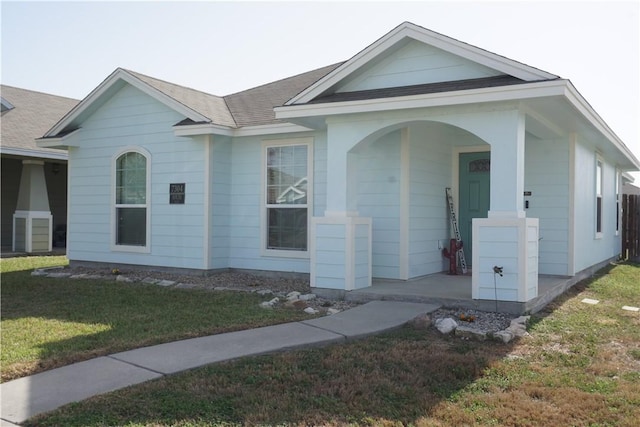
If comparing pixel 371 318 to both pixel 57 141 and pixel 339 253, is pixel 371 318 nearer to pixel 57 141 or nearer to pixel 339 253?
pixel 339 253

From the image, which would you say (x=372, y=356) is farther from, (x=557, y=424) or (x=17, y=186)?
(x=17, y=186)

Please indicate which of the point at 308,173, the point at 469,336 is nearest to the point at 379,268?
the point at 308,173

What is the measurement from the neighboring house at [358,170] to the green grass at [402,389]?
1.81 m

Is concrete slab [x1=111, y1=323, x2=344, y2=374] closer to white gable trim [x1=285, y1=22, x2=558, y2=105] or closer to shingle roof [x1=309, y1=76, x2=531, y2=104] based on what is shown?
shingle roof [x1=309, y1=76, x2=531, y2=104]

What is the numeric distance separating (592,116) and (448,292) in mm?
3637

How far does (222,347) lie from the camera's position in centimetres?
564

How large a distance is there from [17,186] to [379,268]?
13.8 metres

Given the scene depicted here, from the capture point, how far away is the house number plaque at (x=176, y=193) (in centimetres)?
1120

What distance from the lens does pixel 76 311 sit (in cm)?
779

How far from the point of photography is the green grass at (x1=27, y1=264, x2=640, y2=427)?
13.1ft

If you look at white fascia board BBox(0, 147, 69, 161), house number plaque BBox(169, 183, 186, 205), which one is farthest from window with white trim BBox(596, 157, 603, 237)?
white fascia board BBox(0, 147, 69, 161)

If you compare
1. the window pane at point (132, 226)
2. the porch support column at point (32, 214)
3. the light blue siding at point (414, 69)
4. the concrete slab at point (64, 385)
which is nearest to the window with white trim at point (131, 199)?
the window pane at point (132, 226)

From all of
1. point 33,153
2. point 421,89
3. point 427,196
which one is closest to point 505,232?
point 421,89

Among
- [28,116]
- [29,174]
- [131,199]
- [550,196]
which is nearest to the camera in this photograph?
[550,196]
